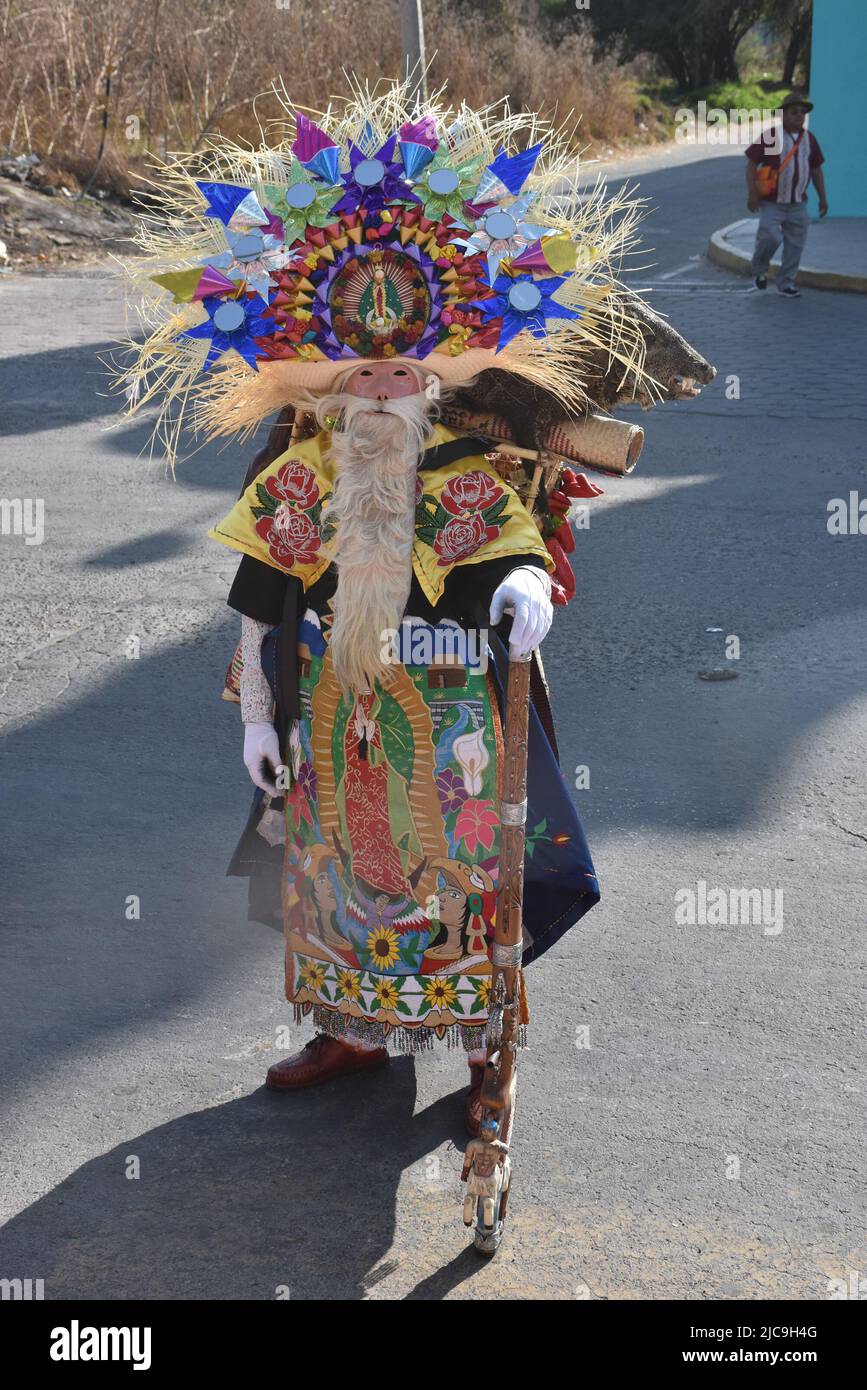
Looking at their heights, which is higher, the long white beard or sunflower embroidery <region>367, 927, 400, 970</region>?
the long white beard

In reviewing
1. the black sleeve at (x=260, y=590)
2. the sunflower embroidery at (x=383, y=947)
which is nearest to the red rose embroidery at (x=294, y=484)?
the black sleeve at (x=260, y=590)

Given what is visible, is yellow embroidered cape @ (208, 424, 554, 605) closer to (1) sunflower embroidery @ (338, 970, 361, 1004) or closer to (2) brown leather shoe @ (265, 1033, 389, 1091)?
(1) sunflower embroidery @ (338, 970, 361, 1004)

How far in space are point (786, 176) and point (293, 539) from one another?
11.8 meters

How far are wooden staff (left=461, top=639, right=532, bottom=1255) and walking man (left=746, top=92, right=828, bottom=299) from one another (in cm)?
1178

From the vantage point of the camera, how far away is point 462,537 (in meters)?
3.04

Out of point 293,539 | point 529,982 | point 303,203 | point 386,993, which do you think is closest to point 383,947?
point 386,993

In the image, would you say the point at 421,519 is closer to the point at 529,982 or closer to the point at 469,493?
the point at 469,493

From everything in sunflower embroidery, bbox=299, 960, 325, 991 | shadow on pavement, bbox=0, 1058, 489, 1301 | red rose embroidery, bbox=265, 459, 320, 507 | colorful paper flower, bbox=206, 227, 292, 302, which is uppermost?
colorful paper flower, bbox=206, 227, 292, 302

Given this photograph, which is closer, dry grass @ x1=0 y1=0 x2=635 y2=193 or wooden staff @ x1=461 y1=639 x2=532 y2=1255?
wooden staff @ x1=461 y1=639 x2=532 y2=1255

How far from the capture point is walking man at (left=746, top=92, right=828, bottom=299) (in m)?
13.4

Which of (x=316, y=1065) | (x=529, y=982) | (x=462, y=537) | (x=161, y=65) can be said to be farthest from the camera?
(x=161, y=65)

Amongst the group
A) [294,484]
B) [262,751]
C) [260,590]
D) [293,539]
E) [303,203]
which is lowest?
[262,751]

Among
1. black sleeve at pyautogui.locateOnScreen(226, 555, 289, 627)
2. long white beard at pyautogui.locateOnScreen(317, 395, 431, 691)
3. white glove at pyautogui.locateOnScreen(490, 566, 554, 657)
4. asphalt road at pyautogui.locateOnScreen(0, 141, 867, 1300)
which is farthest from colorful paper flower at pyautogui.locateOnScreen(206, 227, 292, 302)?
asphalt road at pyautogui.locateOnScreen(0, 141, 867, 1300)

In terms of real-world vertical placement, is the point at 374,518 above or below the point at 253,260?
below
